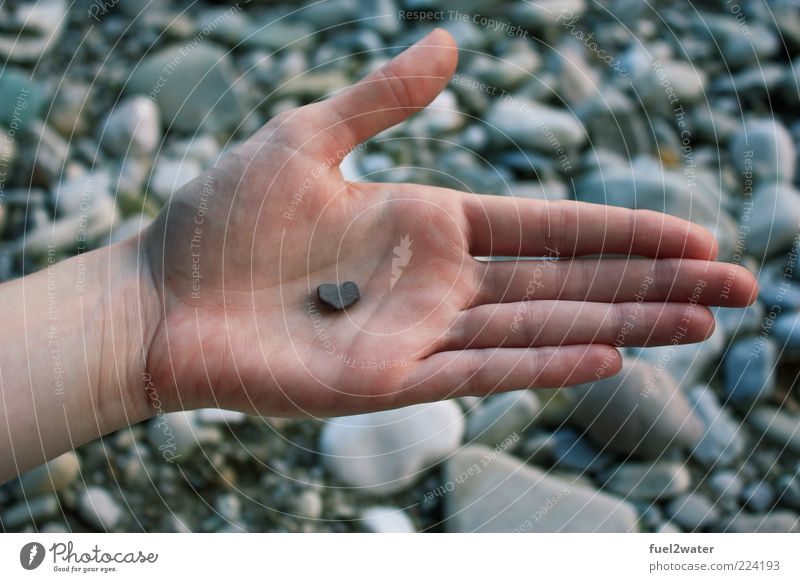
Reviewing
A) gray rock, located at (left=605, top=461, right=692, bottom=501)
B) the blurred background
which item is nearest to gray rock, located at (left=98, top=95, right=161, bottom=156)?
the blurred background

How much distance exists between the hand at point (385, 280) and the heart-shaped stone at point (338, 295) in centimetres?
1

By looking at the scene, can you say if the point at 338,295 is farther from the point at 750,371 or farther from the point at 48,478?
the point at 750,371

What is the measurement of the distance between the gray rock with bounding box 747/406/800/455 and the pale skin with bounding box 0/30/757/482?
0.38 metres

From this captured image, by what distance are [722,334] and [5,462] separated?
3.40ft

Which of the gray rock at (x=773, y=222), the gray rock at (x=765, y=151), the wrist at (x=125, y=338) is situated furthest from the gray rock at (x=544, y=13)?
the wrist at (x=125, y=338)

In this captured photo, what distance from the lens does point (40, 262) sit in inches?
52.7

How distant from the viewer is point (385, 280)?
102 cm

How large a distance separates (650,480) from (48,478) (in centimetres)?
85

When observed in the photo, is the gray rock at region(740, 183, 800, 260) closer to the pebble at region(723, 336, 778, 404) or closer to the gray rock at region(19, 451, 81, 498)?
the pebble at region(723, 336, 778, 404)

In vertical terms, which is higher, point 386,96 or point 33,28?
point 33,28

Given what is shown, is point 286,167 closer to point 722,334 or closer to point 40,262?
point 40,262

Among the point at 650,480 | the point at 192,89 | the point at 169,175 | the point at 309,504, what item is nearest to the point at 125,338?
the point at 309,504

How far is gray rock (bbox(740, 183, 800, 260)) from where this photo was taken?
139 cm
